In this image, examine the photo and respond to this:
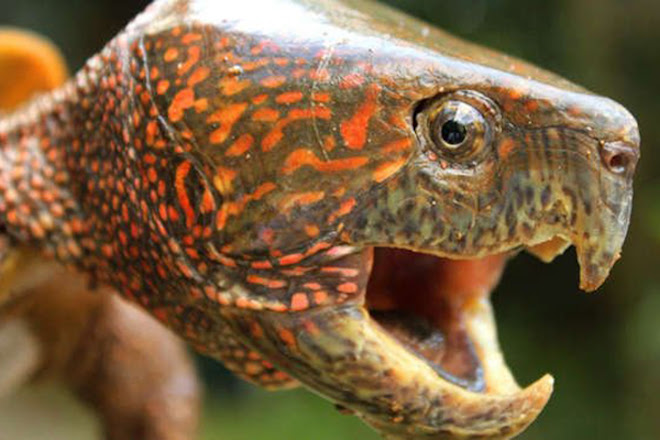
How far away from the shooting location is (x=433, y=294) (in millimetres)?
756

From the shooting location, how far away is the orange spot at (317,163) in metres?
0.62

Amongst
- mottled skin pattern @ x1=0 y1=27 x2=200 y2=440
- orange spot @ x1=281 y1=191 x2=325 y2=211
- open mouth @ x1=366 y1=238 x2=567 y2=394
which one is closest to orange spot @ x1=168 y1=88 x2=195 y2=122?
orange spot @ x1=281 y1=191 x2=325 y2=211

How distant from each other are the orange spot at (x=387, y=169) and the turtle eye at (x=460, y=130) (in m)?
0.03

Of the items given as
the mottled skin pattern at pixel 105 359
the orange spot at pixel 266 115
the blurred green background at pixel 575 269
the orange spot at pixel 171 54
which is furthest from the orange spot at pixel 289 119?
the blurred green background at pixel 575 269

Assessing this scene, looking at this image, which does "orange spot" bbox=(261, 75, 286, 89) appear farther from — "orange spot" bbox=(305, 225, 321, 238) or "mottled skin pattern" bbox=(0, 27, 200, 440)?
"mottled skin pattern" bbox=(0, 27, 200, 440)

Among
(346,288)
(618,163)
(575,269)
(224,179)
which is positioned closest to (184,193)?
(224,179)

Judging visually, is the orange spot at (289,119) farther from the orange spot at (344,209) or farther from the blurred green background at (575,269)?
the blurred green background at (575,269)

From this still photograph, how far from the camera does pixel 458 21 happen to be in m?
2.72

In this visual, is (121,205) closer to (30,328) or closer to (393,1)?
(30,328)

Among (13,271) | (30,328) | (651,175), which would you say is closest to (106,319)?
(30,328)

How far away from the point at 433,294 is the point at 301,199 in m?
0.19

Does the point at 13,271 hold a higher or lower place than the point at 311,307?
lower

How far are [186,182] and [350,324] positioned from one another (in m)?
0.17

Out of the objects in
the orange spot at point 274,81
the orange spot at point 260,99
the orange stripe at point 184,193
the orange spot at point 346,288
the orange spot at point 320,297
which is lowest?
the orange spot at point 320,297
